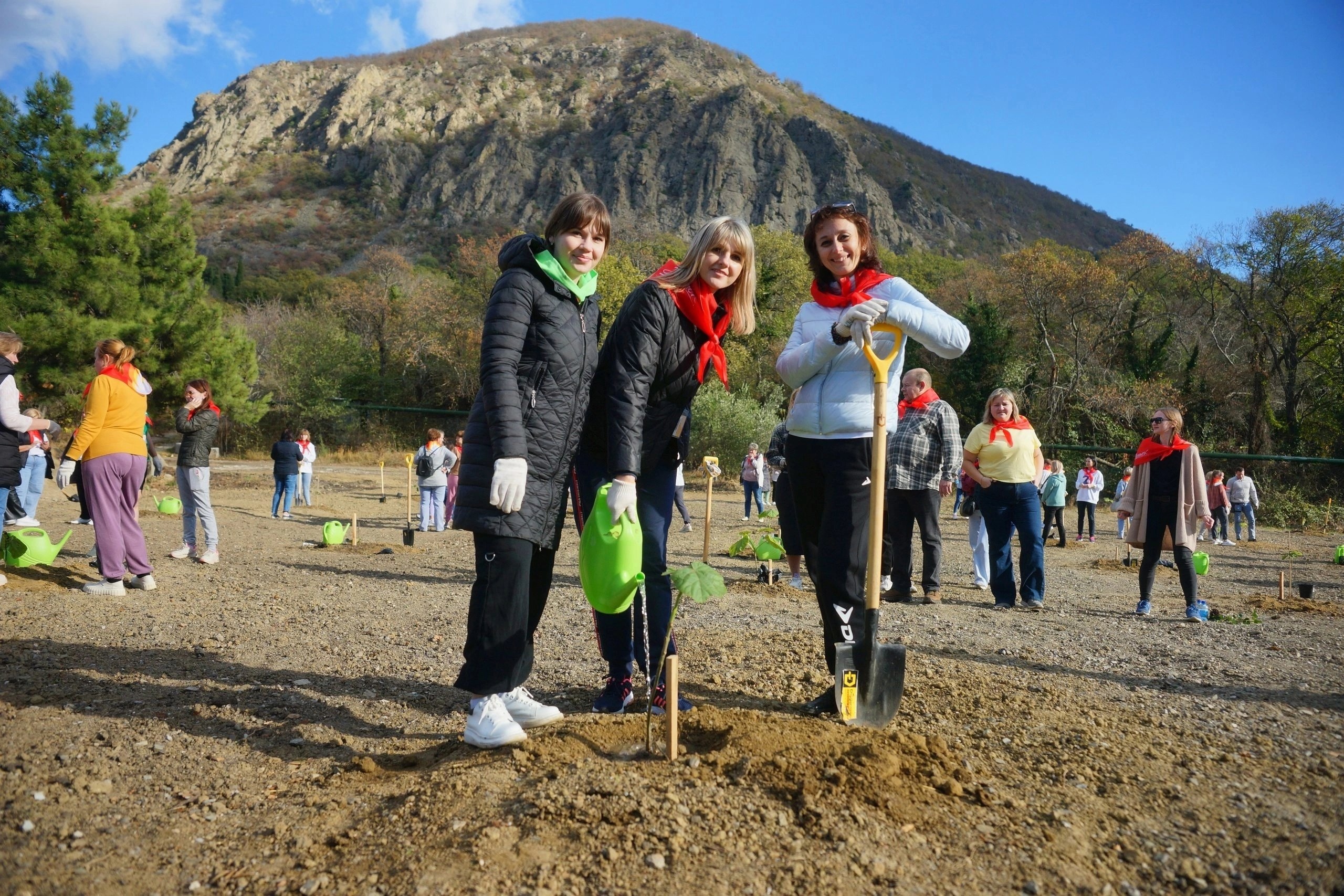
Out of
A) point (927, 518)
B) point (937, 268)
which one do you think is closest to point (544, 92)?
point (937, 268)

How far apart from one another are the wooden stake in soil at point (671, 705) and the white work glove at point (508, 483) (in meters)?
A: 0.73

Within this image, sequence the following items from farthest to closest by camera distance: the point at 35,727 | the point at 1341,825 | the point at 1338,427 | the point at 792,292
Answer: the point at 792,292 < the point at 1338,427 < the point at 35,727 < the point at 1341,825

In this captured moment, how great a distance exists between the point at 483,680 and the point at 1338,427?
3105 cm

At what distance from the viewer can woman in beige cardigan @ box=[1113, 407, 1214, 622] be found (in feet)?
20.4

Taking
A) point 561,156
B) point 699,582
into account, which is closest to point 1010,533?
point 699,582

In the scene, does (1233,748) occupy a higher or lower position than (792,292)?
lower

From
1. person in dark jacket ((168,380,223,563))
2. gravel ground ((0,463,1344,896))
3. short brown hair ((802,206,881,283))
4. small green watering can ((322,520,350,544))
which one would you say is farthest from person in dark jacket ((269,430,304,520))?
short brown hair ((802,206,881,283))

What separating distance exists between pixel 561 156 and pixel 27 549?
396 feet

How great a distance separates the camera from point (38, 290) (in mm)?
18922

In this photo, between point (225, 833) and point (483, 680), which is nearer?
point (225, 833)

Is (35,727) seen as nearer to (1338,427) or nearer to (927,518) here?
(927,518)

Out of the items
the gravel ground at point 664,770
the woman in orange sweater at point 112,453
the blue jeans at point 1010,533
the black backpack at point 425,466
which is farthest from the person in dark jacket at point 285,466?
the blue jeans at point 1010,533

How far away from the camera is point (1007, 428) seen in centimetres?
679

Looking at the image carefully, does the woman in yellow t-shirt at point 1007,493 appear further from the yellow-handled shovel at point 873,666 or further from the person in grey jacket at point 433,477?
the person in grey jacket at point 433,477
